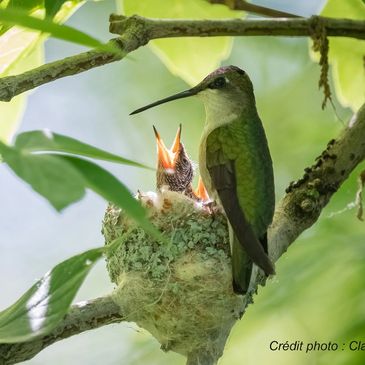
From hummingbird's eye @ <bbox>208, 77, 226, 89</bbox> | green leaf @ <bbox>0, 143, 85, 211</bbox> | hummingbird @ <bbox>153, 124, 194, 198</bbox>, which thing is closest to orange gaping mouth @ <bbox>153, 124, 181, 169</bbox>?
hummingbird @ <bbox>153, 124, 194, 198</bbox>

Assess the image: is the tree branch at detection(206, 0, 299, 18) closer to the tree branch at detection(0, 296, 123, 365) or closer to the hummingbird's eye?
the tree branch at detection(0, 296, 123, 365)

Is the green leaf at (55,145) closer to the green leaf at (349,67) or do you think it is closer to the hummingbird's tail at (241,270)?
the green leaf at (349,67)

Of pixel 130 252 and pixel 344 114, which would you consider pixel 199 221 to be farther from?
pixel 344 114

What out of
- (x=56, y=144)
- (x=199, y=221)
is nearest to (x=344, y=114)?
(x=199, y=221)

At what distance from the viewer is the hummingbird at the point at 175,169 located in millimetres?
4773

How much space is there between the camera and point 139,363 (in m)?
3.90

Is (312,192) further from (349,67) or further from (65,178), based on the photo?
(65,178)

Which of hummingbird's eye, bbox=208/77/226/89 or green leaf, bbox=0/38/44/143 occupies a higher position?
green leaf, bbox=0/38/44/143

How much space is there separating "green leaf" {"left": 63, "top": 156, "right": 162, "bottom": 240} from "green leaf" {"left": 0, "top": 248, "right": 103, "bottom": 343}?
0.48 m

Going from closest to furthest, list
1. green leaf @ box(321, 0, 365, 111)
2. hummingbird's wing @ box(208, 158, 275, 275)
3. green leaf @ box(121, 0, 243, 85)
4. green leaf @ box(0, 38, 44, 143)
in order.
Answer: green leaf @ box(0, 38, 44, 143) < green leaf @ box(121, 0, 243, 85) < green leaf @ box(321, 0, 365, 111) < hummingbird's wing @ box(208, 158, 275, 275)

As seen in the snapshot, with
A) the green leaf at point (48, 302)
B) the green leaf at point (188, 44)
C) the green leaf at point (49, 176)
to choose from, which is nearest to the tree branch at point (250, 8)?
the green leaf at point (188, 44)

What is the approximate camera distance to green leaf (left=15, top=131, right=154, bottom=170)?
1.14m

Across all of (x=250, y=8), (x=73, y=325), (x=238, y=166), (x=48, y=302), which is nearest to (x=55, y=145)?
(x=48, y=302)

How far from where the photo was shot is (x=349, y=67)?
9.44 feet
